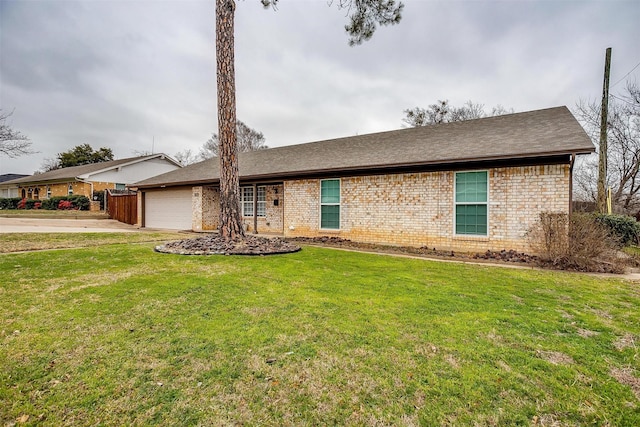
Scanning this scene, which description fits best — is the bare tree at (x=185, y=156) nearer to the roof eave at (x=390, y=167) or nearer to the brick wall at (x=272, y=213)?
the roof eave at (x=390, y=167)

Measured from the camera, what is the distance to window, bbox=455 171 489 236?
8969 millimetres

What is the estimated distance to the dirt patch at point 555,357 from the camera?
8.92ft

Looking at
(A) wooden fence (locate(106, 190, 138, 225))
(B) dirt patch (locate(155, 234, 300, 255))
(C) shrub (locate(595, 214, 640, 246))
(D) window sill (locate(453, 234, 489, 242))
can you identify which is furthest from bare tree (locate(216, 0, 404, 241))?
(A) wooden fence (locate(106, 190, 138, 225))

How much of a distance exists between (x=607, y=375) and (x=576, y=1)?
15159 millimetres

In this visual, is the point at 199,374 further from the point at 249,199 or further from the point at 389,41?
the point at 389,41

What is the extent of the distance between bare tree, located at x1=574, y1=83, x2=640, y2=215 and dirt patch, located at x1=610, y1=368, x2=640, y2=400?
20628mm

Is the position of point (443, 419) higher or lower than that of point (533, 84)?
lower

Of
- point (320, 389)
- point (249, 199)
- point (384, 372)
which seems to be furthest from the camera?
point (249, 199)

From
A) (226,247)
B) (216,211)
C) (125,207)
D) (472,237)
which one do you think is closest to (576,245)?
(472,237)

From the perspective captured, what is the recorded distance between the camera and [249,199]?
15.6 meters

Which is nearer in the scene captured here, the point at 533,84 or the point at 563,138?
the point at 563,138

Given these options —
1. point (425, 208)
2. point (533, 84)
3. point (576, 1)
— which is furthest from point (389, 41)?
point (533, 84)

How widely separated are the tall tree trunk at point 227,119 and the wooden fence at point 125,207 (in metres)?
13.2

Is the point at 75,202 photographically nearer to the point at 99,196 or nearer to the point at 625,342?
the point at 99,196
